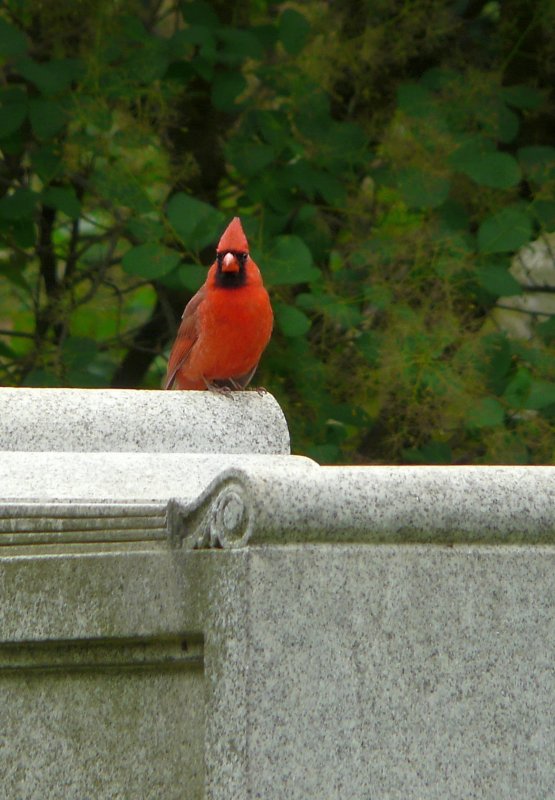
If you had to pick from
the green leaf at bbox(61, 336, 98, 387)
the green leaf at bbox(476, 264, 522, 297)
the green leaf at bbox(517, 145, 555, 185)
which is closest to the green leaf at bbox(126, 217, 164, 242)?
the green leaf at bbox(61, 336, 98, 387)

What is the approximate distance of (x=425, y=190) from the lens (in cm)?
430

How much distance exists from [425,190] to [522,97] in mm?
528

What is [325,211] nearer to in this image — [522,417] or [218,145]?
[218,145]

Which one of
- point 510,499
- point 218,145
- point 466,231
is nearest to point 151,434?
point 510,499

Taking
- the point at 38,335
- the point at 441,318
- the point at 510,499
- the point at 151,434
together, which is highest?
the point at 510,499

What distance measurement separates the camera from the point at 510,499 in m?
2.00

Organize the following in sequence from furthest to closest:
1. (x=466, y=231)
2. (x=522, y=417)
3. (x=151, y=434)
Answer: (x=466, y=231) → (x=522, y=417) → (x=151, y=434)

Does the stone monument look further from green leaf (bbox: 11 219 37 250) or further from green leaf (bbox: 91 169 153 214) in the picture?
green leaf (bbox: 11 219 37 250)

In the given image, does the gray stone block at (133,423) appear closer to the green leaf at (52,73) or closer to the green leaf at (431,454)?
the green leaf at (431,454)

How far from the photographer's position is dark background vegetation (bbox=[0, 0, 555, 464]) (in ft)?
13.7

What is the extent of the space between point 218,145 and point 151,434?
2434mm

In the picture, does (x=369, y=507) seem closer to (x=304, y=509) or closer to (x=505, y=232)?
(x=304, y=509)

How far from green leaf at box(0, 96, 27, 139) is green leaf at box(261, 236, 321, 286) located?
2.99 ft

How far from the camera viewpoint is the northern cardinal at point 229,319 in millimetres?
3584
